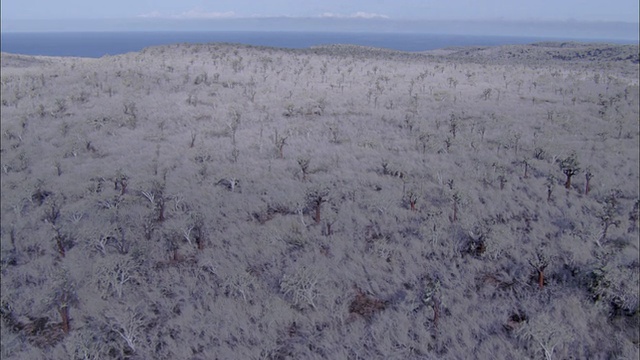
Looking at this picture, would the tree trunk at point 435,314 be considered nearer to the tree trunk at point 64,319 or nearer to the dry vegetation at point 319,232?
the dry vegetation at point 319,232

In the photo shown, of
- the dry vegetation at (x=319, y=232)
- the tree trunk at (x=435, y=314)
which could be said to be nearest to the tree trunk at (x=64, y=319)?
the dry vegetation at (x=319, y=232)

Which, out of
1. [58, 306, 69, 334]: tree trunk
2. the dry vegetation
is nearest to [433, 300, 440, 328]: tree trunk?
the dry vegetation

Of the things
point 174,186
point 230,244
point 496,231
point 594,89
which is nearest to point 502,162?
point 496,231

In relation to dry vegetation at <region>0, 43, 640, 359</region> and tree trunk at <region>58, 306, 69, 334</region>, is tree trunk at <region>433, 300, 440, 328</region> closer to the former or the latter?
dry vegetation at <region>0, 43, 640, 359</region>

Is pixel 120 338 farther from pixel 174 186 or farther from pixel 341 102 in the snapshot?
pixel 341 102

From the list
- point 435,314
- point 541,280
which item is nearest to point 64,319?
point 435,314

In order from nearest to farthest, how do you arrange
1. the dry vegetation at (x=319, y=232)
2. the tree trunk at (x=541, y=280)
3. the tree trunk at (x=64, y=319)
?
1. the dry vegetation at (x=319, y=232)
2. the tree trunk at (x=64, y=319)
3. the tree trunk at (x=541, y=280)

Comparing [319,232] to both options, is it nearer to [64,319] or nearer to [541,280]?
[541,280]

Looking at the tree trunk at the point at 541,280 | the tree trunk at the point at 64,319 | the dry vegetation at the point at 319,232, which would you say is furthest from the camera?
the tree trunk at the point at 541,280

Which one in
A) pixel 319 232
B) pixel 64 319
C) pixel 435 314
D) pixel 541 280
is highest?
pixel 319 232

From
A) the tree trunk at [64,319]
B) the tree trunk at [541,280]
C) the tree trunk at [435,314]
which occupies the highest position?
the tree trunk at [541,280]
